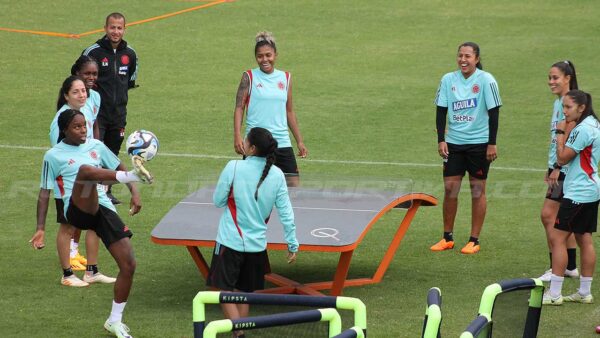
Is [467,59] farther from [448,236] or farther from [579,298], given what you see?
[579,298]

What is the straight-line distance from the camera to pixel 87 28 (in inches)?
875

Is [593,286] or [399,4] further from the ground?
[399,4]

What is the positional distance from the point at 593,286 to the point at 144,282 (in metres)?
4.11

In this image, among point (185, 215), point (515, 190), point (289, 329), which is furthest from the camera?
point (515, 190)

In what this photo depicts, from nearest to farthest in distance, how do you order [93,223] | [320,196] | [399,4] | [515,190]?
[93,223]
[320,196]
[515,190]
[399,4]

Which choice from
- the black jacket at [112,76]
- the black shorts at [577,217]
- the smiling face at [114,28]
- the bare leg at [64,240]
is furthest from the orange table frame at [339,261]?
the smiling face at [114,28]

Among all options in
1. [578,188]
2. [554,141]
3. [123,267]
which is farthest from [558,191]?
[123,267]

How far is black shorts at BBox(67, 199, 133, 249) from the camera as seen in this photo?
859 cm

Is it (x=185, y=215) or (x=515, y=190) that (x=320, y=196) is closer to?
(x=185, y=215)

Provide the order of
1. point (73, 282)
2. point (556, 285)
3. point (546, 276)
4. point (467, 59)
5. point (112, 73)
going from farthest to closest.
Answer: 1. point (112, 73)
2. point (467, 59)
3. point (546, 276)
4. point (73, 282)
5. point (556, 285)

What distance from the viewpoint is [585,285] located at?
9.38 m

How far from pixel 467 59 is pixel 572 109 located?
6.46 ft

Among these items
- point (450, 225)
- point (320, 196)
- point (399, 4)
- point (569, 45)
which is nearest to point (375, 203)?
point (320, 196)

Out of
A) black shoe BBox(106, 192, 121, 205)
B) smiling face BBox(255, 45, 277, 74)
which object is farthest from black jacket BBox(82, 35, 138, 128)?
smiling face BBox(255, 45, 277, 74)
